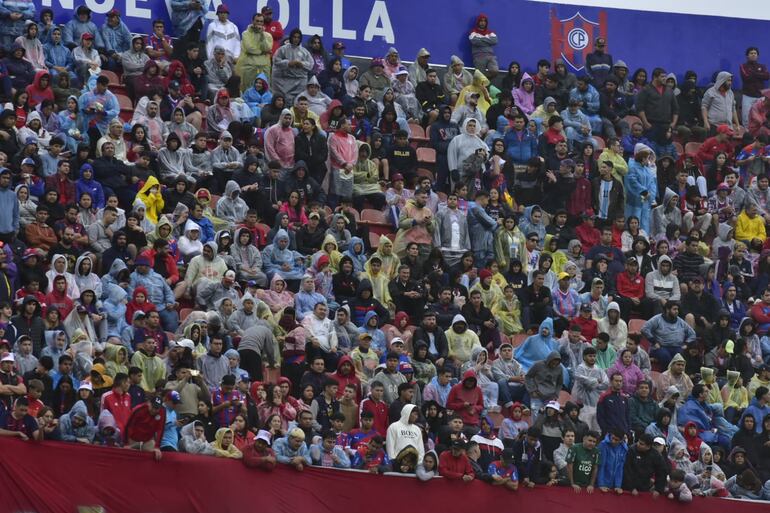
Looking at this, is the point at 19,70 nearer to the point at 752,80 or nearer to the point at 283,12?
the point at 283,12

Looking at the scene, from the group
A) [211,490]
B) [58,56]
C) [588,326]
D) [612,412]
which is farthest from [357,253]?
[211,490]

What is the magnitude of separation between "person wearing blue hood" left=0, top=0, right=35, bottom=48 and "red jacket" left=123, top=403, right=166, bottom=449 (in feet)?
31.2

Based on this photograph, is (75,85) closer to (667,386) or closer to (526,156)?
(526,156)

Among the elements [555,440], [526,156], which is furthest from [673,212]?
[555,440]

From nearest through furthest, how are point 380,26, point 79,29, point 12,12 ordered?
1. point 12,12
2. point 79,29
3. point 380,26

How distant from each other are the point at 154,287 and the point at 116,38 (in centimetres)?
647

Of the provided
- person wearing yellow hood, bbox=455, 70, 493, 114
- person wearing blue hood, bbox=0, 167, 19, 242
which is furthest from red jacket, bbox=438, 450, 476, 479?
person wearing yellow hood, bbox=455, 70, 493, 114

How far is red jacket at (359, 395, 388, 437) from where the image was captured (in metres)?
23.8

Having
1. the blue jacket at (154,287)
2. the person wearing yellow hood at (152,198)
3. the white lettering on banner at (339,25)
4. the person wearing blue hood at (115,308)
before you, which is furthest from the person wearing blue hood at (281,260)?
the white lettering on banner at (339,25)

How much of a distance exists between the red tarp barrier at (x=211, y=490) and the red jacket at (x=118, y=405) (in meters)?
0.95

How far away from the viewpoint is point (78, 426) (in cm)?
2097

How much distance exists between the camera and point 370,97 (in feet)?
101

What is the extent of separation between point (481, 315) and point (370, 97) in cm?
521

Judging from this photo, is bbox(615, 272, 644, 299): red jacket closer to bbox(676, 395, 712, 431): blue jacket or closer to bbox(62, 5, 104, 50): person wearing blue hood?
bbox(676, 395, 712, 431): blue jacket
